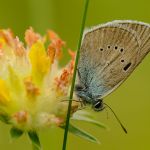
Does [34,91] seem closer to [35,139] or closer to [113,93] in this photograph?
[35,139]

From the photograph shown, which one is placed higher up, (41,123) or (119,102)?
(119,102)

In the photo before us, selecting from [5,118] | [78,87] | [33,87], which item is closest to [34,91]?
[33,87]

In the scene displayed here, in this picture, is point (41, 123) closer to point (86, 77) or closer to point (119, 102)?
point (86, 77)

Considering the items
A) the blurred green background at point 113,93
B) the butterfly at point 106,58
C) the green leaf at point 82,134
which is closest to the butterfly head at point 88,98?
the butterfly at point 106,58

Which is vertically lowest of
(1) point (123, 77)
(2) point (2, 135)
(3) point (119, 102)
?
(1) point (123, 77)

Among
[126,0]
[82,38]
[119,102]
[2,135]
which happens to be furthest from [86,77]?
[126,0]

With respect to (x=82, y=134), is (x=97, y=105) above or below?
above

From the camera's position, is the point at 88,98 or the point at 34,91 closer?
Result: the point at 34,91

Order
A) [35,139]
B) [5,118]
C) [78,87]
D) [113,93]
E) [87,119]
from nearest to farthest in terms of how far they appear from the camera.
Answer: [35,139] → [5,118] → [87,119] → [78,87] → [113,93]
